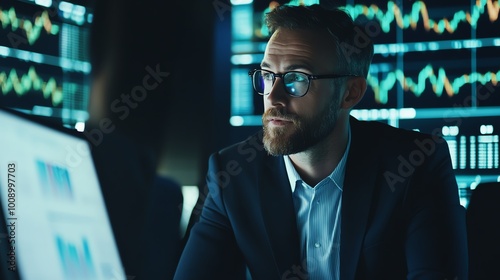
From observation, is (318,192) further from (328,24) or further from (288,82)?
(328,24)

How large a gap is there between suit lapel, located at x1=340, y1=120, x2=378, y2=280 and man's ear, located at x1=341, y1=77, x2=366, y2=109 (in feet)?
0.52

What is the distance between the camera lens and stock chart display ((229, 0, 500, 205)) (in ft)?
8.25

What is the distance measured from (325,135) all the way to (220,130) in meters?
1.16

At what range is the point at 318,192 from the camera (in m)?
1.69

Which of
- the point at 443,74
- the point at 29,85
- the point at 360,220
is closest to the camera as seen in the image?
the point at 360,220

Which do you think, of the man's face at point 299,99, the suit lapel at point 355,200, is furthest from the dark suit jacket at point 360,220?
the man's face at point 299,99

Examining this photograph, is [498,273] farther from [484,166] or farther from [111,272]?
[111,272]

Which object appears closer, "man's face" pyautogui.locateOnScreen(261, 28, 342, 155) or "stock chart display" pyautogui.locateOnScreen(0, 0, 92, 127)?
"man's face" pyautogui.locateOnScreen(261, 28, 342, 155)

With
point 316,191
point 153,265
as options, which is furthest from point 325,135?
point 153,265

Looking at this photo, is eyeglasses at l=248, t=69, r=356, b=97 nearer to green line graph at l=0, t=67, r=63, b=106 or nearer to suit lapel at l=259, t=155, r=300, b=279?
suit lapel at l=259, t=155, r=300, b=279

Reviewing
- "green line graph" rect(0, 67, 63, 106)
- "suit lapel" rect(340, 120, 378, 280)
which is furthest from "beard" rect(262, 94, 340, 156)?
"green line graph" rect(0, 67, 63, 106)

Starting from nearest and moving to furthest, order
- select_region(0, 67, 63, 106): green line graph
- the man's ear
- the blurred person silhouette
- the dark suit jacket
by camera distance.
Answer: the dark suit jacket, the man's ear, select_region(0, 67, 63, 106): green line graph, the blurred person silhouette

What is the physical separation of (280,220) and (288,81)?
38cm

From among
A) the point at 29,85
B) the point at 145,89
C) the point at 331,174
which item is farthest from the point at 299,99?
the point at 145,89
